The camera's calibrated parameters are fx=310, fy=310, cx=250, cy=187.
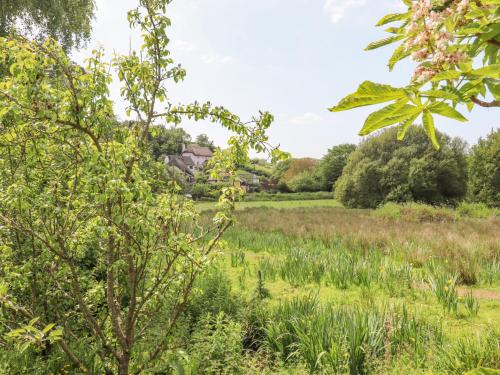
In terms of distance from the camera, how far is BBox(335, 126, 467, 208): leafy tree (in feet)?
78.6

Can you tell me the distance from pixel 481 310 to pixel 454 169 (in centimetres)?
2254

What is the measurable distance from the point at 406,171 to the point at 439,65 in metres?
27.0

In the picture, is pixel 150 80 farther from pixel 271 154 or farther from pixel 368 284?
pixel 368 284

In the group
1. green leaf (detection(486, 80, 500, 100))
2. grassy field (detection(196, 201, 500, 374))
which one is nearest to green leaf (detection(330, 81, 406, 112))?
green leaf (detection(486, 80, 500, 100))

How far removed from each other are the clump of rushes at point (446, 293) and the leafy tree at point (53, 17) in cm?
1266

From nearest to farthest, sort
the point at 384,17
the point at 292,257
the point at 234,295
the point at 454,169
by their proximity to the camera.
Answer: the point at 384,17 → the point at 234,295 → the point at 292,257 → the point at 454,169

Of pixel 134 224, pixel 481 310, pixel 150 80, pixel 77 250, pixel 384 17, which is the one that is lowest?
pixel 481 310

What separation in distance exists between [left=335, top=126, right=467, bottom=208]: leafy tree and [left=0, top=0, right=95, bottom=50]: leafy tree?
22296 mm

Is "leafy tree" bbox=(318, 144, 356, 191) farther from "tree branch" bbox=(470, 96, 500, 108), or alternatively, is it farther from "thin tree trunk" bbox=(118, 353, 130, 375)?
"tree branch" bbox=(470, 96, 500, 108)

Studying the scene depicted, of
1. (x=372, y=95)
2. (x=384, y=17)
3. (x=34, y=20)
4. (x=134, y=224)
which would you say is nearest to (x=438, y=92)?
(x=372, y=95)

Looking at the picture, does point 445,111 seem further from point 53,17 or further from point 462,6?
point 53,17

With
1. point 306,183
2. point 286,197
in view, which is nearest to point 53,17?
point 286,197

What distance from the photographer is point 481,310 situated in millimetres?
5070

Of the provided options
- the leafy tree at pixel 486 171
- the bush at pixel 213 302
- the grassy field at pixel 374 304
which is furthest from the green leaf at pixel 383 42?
the leafy tree at pixel 486 171
